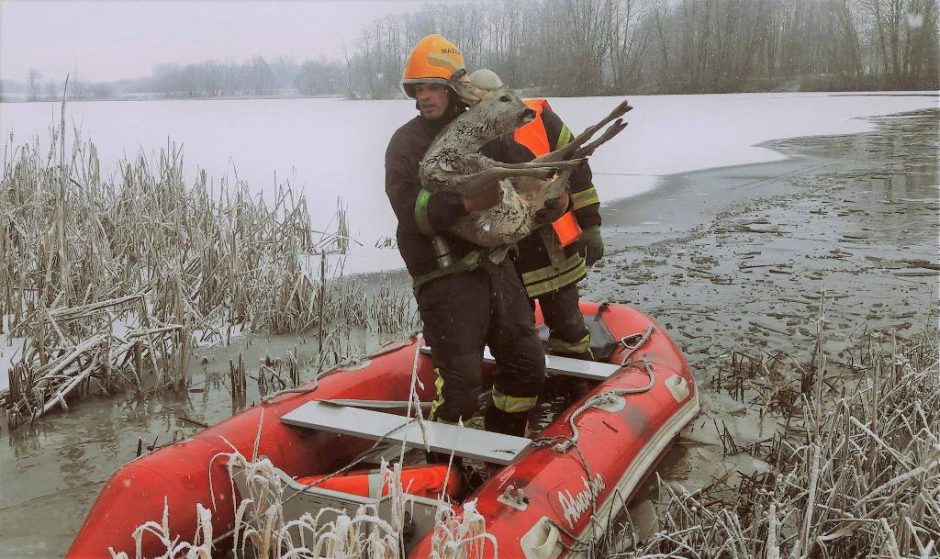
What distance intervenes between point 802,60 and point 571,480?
28.4 meters

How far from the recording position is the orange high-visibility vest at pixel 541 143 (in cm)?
392

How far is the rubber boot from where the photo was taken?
368 centimetres

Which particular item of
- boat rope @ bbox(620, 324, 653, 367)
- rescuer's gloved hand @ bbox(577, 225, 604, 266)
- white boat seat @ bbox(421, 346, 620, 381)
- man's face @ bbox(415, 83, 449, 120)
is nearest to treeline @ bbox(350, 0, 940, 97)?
boat rope @ bbox(620, 324, 653, 367)

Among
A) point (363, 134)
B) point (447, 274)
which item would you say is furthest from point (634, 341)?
point (363, 134)

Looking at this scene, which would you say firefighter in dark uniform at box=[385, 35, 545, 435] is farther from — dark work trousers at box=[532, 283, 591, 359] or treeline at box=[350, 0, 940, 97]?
treeline at box=[350, 0, 940, 97]

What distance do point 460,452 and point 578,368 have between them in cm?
127

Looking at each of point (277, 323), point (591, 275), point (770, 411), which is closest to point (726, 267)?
point (591, 275)

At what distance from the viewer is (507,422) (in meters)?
3.69

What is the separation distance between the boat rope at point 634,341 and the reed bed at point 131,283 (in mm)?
1821

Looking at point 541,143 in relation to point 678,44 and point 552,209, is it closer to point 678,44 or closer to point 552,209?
point 552,209

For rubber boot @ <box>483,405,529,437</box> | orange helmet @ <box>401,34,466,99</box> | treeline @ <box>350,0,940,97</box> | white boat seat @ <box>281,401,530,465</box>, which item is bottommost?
rubber boot @ <box>483,405,529,437</box>

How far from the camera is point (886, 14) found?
25.1 m

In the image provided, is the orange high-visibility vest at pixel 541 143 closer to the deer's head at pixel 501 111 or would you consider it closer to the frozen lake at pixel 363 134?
the deer's head at pixel 501 111

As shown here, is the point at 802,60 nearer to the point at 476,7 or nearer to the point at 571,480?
the point at 476,7
